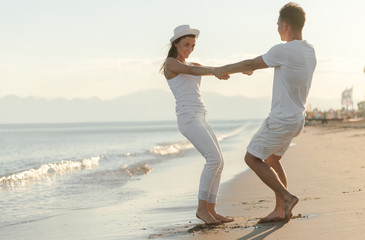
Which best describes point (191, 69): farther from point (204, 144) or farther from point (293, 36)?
point (293, 36)

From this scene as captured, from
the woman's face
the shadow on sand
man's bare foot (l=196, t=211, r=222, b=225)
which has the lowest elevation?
the shadow on sand

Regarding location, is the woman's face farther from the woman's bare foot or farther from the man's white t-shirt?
the woman's bare foot

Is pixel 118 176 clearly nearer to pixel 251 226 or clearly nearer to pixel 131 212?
pixel 131 212

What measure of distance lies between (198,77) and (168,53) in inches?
16.4

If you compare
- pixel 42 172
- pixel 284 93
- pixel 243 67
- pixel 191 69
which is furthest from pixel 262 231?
pixel 42 172

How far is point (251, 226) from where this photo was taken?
479cm

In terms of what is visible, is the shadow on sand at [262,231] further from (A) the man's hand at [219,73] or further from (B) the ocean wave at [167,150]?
(B) the ocean wave at [167,150]

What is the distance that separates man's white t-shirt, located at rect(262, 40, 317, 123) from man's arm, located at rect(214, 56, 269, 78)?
3.0 inches

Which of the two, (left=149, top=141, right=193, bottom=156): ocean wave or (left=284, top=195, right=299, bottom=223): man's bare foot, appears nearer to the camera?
(left=284, top=195, right=299, bottom=223): man's bare foot

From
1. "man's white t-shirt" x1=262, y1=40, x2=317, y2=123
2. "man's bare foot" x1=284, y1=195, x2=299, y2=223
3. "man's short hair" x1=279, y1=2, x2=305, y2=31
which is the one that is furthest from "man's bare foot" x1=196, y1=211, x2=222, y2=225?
"man's short hair" x1=279, y1=2, x2=305, y2=31

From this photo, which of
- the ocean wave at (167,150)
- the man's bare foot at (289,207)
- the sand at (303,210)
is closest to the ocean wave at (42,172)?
the ocean wave at (167,150)

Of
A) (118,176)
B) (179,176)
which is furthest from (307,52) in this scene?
(118,176)

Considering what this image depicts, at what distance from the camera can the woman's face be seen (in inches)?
209

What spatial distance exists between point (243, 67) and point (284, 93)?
478 millimetres
